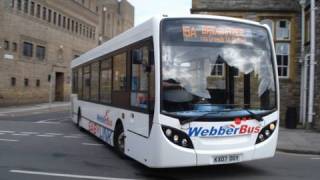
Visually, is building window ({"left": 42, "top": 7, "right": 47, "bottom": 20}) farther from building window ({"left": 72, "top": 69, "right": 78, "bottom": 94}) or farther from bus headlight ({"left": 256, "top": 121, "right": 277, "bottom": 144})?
bus headlight ({"left": 256, "top": 121, "right": 277, "bottom": 144})

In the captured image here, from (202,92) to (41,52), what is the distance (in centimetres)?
4501

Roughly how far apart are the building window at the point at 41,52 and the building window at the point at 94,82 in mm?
35832

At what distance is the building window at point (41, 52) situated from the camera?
171 ft

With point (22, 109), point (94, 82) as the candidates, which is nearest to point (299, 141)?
point (94, 82)

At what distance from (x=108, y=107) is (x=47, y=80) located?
4135 centimetres

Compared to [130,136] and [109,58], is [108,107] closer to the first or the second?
[109,58]

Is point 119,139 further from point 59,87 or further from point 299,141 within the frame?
point 59,87

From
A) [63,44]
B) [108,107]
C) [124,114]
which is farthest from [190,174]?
[63,44]

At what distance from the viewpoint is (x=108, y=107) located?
14.0 meters

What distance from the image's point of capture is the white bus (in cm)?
957

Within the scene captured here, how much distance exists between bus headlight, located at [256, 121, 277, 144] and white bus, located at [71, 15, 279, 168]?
2 cm

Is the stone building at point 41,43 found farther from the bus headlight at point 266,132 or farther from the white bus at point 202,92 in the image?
the bus headlight at point 266,132

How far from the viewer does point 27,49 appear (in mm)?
49281

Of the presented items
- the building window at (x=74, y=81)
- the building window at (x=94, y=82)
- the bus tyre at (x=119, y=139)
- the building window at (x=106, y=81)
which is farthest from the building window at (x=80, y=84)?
the bus tyre at (x=119, y=139)
